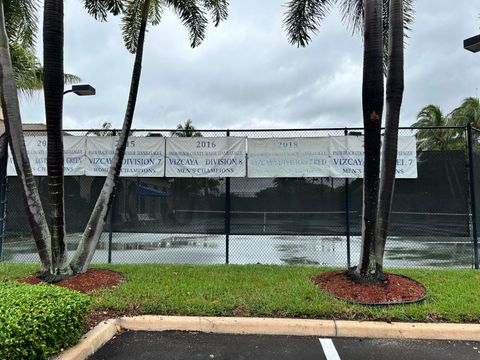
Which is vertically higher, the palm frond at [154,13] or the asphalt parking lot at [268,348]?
the palm frond at [154,13]

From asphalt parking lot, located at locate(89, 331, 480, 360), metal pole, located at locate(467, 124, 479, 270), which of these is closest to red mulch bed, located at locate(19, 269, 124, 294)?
asphalt parking lot, located at locate(89, 331, 480, 360)

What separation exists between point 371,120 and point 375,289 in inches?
98.4

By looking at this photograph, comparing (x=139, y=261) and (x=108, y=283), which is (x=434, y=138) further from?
(x=108, y=283)

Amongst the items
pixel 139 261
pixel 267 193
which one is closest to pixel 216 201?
pixel 267 193

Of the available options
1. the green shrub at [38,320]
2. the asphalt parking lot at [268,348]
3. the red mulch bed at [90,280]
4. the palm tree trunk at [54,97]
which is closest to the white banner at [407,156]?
the asphalt parking lot at [268,348]

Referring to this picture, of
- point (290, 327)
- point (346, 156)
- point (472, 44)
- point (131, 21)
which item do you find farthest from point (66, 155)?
point (472, 44)

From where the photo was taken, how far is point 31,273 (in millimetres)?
7129

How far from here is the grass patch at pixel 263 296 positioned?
5188mm

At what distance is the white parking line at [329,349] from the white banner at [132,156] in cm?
550

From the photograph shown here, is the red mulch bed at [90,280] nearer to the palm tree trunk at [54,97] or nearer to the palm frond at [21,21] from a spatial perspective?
the palm tree trunk at [54,97]

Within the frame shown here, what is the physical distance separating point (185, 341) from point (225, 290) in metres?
1.47

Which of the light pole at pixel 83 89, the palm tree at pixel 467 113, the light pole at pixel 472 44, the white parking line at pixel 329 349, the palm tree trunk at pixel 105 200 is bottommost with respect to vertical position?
the white parking line at pixel 329 349

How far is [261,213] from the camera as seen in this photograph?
29.1 ft

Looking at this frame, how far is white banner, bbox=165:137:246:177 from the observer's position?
880 cm
